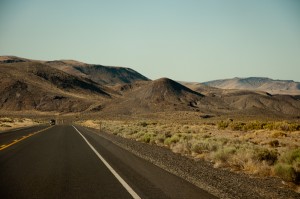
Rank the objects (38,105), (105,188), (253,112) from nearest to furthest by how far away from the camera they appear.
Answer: (105,188), (253,112), (38,105)

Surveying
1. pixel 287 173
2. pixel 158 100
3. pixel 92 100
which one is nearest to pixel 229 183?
pixel 287 173

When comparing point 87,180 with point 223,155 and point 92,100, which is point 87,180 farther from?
point 92,100

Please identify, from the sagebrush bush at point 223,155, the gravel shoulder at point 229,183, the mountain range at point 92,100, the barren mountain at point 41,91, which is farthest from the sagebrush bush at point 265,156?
the barren mountain at point 41,91

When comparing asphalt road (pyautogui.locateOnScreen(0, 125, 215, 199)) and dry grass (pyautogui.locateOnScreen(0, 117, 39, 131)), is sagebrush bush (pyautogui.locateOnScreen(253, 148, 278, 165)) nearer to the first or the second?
asphalt road (pyautogui.locateOnScreen(0, 125, 215, 199))

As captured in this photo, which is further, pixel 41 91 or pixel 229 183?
pixel 41 91

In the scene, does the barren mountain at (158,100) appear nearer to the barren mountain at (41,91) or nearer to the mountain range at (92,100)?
the mountain range at (92,100)

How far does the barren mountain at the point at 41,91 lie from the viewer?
13762 centimetres

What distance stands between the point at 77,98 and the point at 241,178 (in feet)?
476

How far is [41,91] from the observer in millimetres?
146625

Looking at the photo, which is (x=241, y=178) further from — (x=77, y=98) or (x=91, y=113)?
(x=77, y=98)

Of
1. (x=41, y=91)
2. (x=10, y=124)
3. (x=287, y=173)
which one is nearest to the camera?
(x=287, y=173)

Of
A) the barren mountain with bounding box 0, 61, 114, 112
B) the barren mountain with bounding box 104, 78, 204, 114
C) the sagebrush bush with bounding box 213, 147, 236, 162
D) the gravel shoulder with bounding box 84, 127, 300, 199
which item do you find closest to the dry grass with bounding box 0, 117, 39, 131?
the sagebrush bush with bounding box 213, 147, 236, 162

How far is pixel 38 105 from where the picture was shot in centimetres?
13875

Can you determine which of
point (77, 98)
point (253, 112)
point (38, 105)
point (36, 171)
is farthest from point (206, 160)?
point (77, 98)
